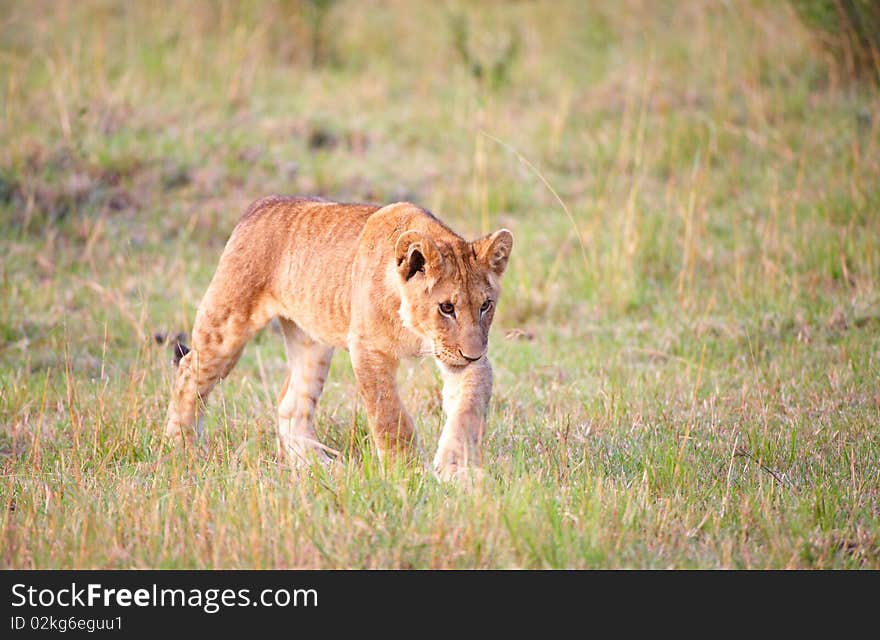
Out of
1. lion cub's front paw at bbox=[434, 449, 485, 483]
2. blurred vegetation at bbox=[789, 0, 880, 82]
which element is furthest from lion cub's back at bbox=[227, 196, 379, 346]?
blurred vegetation at bbox=[789, 0, 880, 82]

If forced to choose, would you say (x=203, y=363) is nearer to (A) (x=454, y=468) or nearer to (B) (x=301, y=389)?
(B) (x=301, y=389)

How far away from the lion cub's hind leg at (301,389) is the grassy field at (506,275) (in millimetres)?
214

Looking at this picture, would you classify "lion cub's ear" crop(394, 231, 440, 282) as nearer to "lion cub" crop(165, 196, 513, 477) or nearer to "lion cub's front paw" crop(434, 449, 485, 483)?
"lion cub" crop(165, 196, 513, 477)

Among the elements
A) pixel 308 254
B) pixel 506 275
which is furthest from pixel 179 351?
pixel 506 275

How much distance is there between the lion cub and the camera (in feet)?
18.2

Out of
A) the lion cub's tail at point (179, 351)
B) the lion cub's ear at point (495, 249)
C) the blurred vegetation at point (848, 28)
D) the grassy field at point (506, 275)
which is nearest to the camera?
the grassy field at point (506, 275)

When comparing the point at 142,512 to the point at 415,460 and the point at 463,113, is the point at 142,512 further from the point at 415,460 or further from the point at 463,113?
the point at 463,113

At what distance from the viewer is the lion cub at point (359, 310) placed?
18.2 feet

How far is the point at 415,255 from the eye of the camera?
552 centimetres

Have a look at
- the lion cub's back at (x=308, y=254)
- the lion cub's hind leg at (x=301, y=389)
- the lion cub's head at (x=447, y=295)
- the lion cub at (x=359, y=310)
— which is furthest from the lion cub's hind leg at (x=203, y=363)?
the lion cub's head at (x=447, y=295)

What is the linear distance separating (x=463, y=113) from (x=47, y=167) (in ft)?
14.3

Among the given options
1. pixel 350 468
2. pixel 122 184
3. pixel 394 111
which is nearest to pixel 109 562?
pixel 350 468

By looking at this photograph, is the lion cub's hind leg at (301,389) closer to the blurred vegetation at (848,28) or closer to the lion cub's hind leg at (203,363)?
the lion cub's hind leg at (203,363)

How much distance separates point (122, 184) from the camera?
38.6ft
